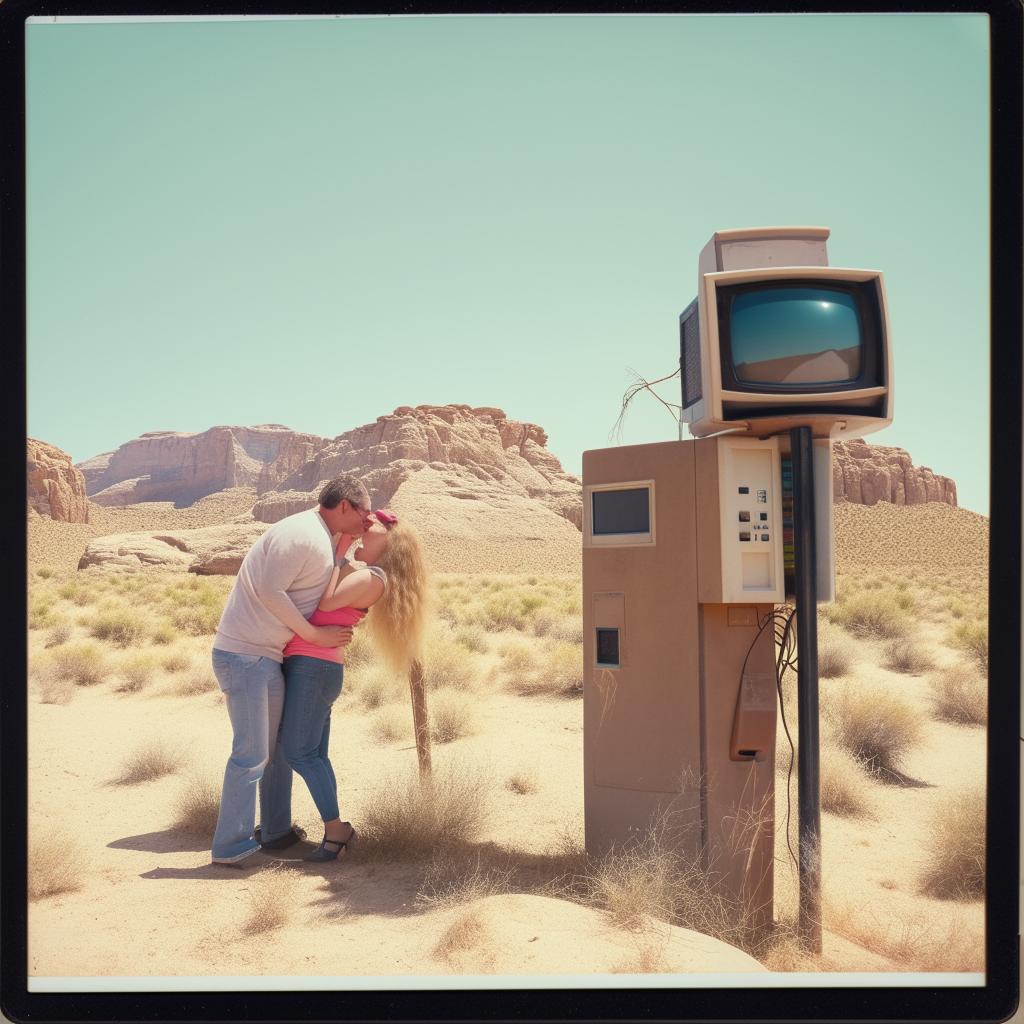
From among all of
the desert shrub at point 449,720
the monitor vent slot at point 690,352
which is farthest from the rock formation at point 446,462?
the monitor vent slot at point 690,352

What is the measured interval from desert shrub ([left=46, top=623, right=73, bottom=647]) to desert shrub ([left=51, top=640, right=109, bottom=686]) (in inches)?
99.1

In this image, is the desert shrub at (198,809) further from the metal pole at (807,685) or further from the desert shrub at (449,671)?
the desert shrub at (449,671)

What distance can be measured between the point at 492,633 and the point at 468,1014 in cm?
1498

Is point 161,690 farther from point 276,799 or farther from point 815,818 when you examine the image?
point 815,818

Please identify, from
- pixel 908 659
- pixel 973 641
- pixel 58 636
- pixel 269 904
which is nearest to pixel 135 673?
pixel 58 636

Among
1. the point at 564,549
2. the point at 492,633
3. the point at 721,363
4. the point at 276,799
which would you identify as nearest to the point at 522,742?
the point at 276,799

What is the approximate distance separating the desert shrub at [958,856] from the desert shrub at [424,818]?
2819 millimetres

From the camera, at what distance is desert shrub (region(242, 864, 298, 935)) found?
433 centimetres

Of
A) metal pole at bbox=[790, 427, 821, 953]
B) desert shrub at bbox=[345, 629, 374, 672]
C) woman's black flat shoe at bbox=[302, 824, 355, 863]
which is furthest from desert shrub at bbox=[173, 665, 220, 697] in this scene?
metal pole at bbox=[790, 427, 821, 953]

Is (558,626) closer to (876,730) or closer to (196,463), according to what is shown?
(876,730)

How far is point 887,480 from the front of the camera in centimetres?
7375

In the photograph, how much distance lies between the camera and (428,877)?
5098 millimetres

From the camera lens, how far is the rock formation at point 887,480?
72000 millimetres

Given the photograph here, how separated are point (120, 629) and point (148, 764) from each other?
923 cm
